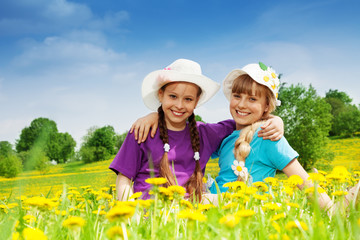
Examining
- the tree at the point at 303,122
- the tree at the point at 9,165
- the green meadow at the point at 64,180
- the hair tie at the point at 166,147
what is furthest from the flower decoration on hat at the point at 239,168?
the tree at the point at 303,122

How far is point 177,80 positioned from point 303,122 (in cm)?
1606

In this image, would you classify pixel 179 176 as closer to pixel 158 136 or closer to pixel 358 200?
pixel 158 136

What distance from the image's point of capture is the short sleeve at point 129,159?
12.3 feet

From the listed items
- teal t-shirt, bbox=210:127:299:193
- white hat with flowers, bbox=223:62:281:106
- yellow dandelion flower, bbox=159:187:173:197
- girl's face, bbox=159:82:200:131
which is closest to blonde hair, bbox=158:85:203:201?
girl's face, bbox=159:82:200:131

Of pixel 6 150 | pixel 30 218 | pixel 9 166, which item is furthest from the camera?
pixel 6 150

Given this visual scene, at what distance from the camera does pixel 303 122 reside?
18.2 metres

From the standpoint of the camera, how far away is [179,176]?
3.81 metres

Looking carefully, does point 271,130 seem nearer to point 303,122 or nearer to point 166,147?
point 166,147

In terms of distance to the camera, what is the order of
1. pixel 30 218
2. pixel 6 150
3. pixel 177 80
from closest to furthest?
pixel 30 218 < pixel 177 80 < pixel 6 150

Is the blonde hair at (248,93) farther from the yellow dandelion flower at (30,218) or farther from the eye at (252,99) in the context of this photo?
the yellow dandelion flower at (30,218)

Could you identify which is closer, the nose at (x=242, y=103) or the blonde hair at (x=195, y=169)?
the blonde hair at (x=195, y=169)

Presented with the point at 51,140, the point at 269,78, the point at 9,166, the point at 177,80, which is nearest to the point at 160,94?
the point at 177,80

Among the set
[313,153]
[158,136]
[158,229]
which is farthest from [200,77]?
[313,153]

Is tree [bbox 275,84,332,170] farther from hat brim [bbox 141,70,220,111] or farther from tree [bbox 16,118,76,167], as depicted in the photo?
tree [bbox 16,118,76,167]
